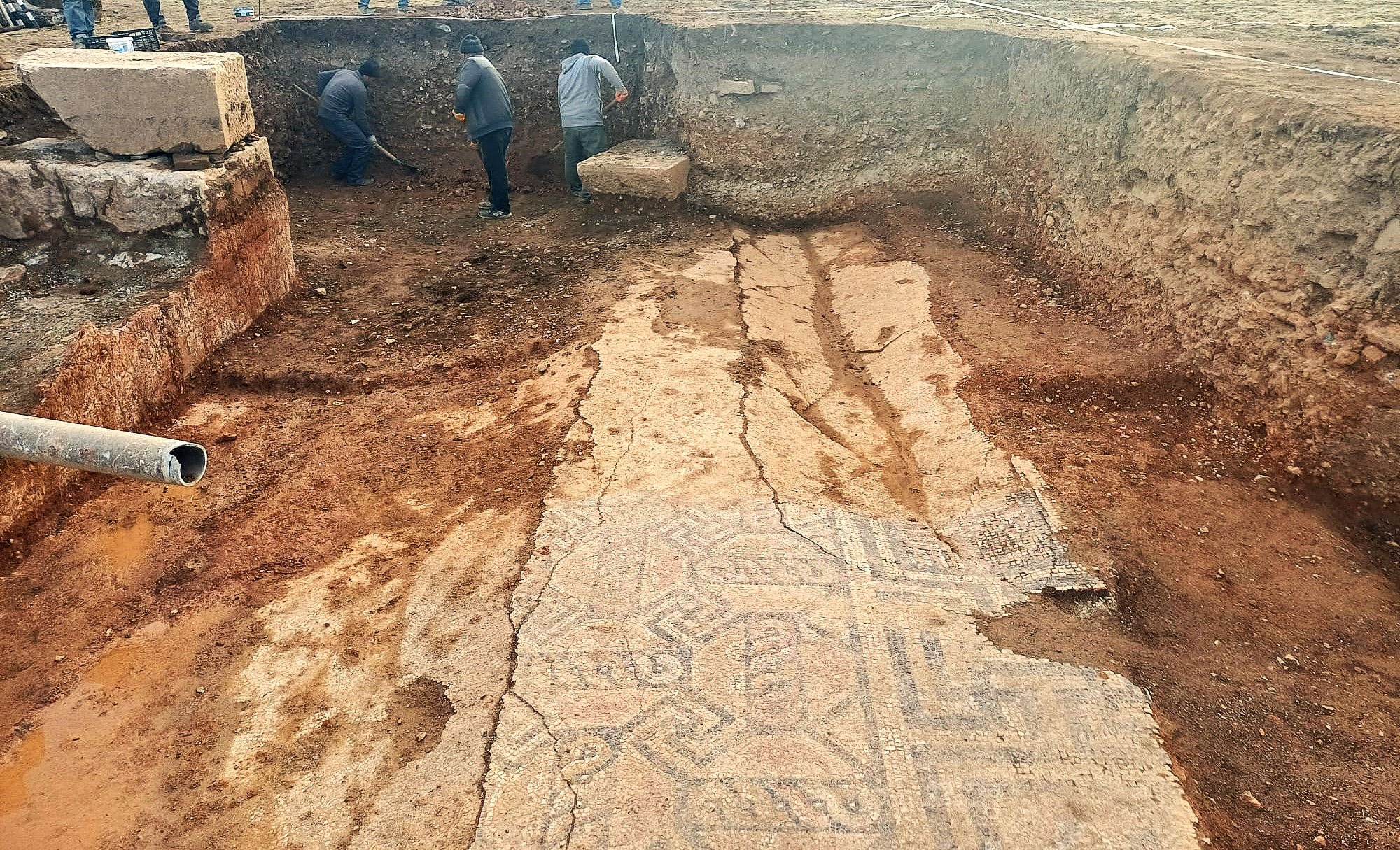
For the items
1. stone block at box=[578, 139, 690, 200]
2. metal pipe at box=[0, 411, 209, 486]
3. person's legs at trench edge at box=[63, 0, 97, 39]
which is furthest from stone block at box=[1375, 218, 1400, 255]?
person's legs at trench edge at box=[63, 0, 97, 39]

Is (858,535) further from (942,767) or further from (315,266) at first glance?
(315,266)

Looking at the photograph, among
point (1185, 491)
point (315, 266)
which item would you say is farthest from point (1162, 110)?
point (315, 266)

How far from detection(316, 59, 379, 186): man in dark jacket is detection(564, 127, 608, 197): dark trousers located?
2115mm

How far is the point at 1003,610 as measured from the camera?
122 inches

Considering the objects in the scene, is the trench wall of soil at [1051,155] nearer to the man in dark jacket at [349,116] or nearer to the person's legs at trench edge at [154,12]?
the man in dark jacket at [349,116]

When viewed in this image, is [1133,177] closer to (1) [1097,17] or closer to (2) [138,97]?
(1) [1097,17]

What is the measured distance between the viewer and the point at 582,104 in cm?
759

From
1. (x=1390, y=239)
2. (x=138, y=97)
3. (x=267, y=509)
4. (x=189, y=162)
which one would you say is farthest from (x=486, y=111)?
(x=1390, y=239)

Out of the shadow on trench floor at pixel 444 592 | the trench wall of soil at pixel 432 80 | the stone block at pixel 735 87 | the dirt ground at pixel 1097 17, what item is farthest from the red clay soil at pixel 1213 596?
the trench wall of soil at pixel 432 80

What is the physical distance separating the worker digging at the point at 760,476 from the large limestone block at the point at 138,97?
0.08 feet

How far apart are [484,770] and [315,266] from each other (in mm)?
5255

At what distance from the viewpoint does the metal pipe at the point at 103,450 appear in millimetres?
2082

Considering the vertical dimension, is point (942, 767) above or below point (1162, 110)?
below

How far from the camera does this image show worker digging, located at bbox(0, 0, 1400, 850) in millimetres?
2477
